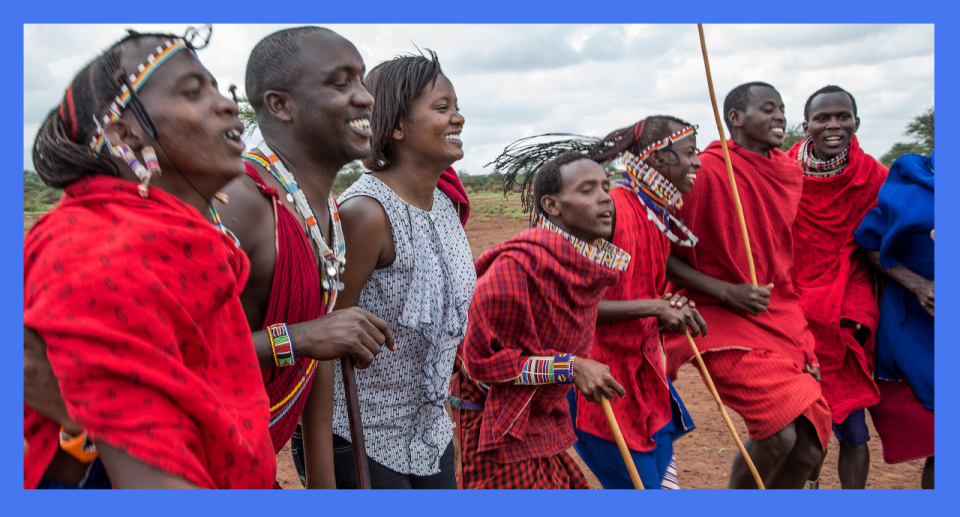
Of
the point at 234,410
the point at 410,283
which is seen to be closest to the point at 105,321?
the point at 234,410

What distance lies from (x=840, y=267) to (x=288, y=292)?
3.63 meters

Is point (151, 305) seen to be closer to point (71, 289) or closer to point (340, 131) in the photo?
point (71, 289)

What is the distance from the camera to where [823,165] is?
4.63 m

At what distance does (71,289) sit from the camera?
127cm

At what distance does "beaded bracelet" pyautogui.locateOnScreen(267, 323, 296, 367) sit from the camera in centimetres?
190

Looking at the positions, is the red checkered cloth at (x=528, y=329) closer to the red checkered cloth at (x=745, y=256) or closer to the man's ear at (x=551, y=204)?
the man's ear at (x=551, y=204)

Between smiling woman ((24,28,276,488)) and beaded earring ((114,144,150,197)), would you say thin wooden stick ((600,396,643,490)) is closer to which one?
smiling woman ((24,28,276,488))

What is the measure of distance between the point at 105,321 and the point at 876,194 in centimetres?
447

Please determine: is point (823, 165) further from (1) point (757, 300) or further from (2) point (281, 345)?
(2) point (281, 345)

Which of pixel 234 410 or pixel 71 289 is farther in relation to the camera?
pixel 234 410

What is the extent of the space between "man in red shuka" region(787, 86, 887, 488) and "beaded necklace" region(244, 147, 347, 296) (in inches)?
128

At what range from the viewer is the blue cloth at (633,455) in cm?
353

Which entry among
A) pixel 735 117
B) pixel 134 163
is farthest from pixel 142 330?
pixel 735 117

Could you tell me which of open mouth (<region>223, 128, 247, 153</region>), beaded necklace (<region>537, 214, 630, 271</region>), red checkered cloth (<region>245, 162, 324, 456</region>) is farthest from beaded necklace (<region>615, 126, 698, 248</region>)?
open mouth (<region>223, 128, 247, 153</region>)
